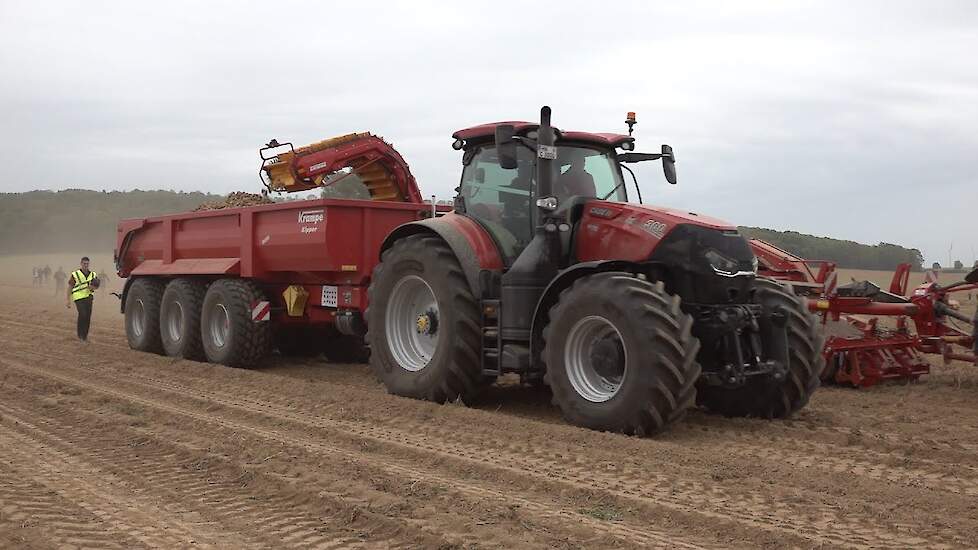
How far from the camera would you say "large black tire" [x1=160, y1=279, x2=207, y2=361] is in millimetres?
11828

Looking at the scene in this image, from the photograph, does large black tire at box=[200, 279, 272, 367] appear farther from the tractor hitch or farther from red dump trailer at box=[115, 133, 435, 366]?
the tractor hitch

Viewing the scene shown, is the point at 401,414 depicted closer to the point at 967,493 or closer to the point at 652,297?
the point at 652,297

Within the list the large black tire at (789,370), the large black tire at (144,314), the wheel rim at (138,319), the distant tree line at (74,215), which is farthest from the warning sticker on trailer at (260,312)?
the distant tree line at (74,215)

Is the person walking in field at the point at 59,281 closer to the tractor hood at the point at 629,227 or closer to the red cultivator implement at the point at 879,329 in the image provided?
the red cultivator implement at the point at 879,329

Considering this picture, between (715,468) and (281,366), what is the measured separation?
7405 mm

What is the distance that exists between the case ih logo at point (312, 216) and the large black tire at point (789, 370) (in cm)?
482

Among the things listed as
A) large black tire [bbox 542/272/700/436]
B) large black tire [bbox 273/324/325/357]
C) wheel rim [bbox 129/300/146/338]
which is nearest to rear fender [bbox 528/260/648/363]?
large black tire [bbox 542/272/700/436]

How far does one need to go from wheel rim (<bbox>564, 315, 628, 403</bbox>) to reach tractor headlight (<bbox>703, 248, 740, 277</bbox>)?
897 mm

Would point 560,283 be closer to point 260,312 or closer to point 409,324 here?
point 409,324

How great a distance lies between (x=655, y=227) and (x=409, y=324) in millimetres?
2755

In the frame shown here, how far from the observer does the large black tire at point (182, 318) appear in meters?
11.8

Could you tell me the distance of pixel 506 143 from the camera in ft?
23.3

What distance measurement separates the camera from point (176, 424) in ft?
23.0

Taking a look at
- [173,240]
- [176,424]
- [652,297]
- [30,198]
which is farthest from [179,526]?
[30,198]
